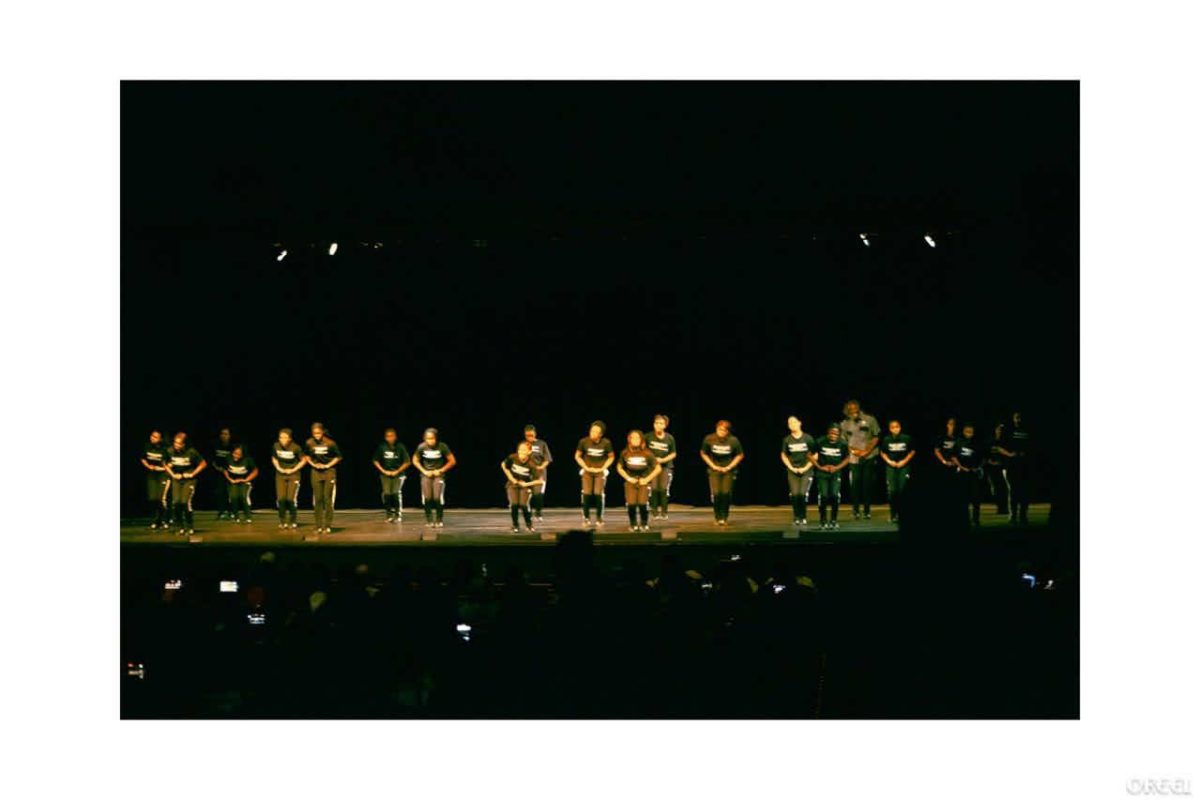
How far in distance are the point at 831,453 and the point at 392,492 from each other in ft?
18.2

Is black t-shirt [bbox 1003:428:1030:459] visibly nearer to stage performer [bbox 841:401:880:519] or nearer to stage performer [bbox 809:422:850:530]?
stage performer [bbox 841:401:880:519]

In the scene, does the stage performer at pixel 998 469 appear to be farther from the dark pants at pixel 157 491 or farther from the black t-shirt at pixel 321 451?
the dark pants at pixel 157 491

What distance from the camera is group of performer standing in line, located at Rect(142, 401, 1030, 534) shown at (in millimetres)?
15391

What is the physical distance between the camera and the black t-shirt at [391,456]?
15875 millimetres

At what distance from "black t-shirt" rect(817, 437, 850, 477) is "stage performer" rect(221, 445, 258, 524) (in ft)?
23.5

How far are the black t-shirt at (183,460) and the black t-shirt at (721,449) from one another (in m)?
6.27

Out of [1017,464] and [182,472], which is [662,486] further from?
[182,472]

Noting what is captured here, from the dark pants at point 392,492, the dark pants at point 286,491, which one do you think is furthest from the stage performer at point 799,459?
the dark pants at point 286,491

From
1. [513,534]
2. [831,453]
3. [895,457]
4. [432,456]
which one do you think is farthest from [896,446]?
[432,456]

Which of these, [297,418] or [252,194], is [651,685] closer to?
[252,194]

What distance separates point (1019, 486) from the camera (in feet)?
50.5

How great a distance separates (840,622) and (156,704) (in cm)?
402

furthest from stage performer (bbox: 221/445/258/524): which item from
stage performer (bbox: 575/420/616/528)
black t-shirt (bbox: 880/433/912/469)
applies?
black t-shirt (bbox: 880/433/912/469)

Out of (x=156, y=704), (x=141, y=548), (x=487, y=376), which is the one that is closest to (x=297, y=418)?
(x=487, y=376)
